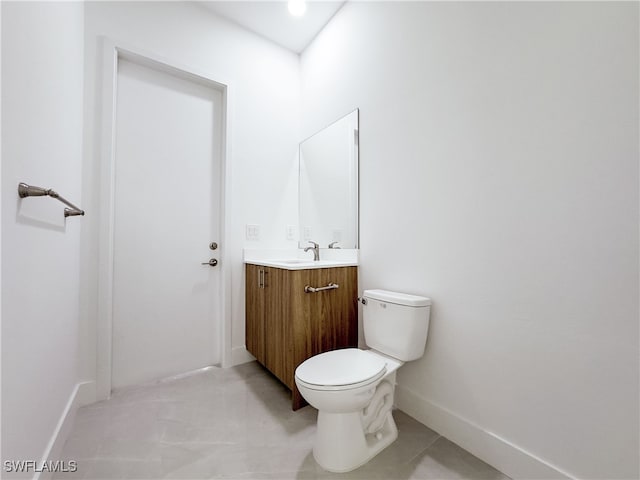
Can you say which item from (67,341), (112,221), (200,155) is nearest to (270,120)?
(200,155)

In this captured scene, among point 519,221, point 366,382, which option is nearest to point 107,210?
point 366,382

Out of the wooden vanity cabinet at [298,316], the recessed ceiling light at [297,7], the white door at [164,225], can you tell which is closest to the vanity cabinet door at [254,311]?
the wooden vanity cabinet at [298,316]

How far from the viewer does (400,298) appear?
1388 mm

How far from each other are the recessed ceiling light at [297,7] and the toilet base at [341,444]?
8.28 feet

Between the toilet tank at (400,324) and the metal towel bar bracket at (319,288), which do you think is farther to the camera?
the metal towel bar bracket at (319,288)

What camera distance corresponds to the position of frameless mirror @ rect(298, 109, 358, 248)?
6.30ft

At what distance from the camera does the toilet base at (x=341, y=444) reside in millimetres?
1142

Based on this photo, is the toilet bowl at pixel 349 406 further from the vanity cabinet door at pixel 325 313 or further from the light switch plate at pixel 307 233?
the light switch plate at pixel 307 233

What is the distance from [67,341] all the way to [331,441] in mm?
1380

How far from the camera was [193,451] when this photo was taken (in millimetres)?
1229

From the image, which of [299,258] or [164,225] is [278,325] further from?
[164,225]

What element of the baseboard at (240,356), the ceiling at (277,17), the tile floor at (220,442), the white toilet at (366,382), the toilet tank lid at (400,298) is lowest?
the tile floor at (220,442)

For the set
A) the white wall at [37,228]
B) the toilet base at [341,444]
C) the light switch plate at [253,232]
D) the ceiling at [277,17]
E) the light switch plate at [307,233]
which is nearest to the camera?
the white wall at [37,228]

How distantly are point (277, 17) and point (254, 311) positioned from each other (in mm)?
2282
